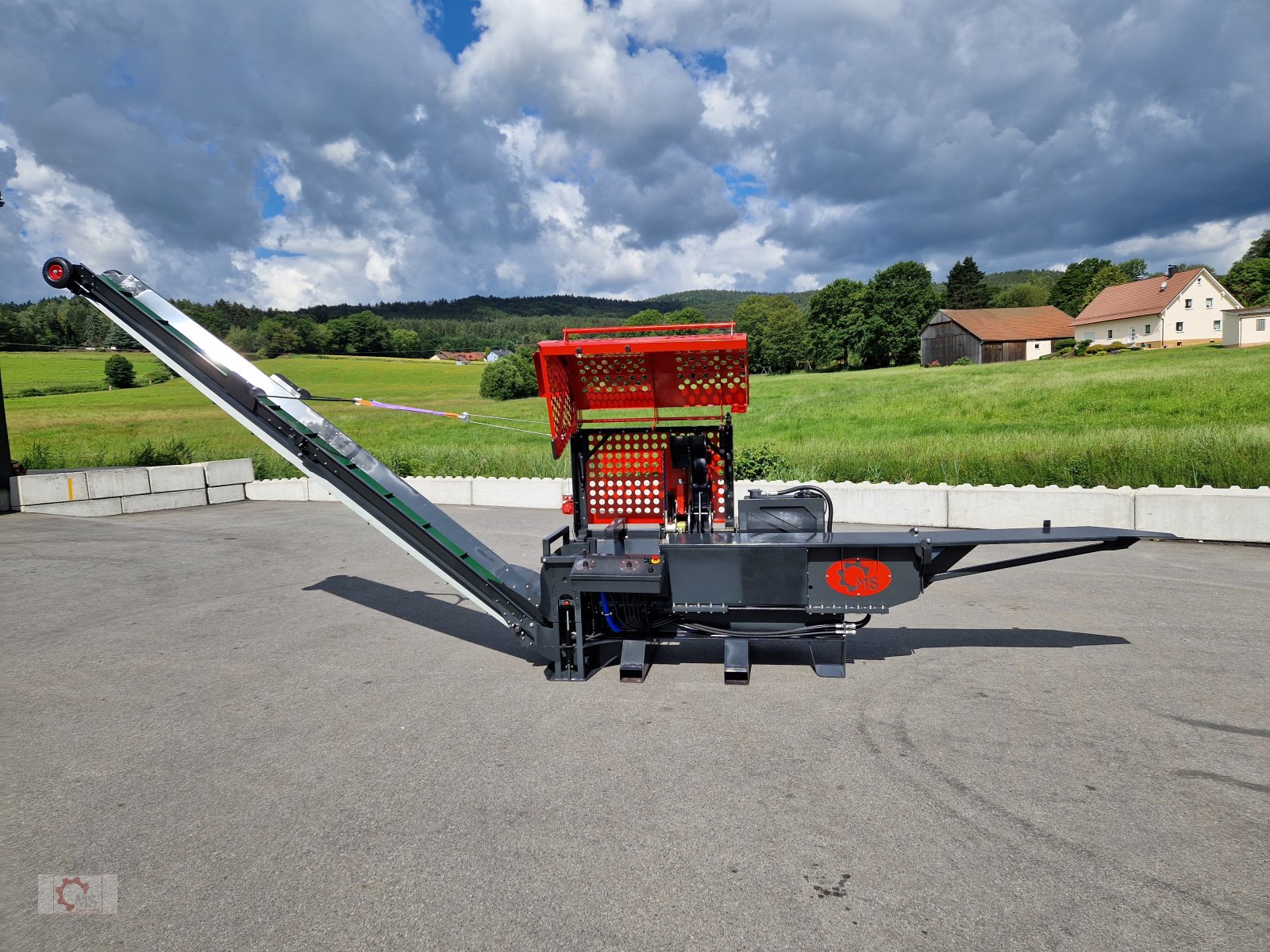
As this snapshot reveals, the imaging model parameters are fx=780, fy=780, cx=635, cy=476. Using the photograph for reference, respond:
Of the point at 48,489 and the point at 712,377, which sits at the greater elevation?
the point at 712,377

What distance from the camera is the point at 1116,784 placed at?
161 inches

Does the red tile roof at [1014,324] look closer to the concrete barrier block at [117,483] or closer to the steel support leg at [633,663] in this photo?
the concrete barrier block at [117,483]

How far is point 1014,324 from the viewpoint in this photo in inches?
2975

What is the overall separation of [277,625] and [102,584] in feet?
10.5

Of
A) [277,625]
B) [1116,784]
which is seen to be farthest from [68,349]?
[1116,784]

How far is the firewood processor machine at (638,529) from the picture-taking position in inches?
220

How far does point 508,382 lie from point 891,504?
41.8 metres

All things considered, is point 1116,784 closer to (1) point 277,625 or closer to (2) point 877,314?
(1) point 277,625

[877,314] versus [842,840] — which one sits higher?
[877,314]

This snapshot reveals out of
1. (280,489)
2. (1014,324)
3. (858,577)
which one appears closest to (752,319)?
(1014,324)

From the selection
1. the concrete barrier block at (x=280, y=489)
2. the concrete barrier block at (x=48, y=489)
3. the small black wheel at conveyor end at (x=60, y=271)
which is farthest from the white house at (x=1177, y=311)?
the small black wheel at conveyor end at (x=60, y=271)

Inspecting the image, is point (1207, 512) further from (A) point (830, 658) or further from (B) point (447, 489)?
(B) point (447, 489)

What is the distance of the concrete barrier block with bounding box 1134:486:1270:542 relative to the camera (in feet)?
31.4

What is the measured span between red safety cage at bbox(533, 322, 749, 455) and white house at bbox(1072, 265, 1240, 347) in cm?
6655
